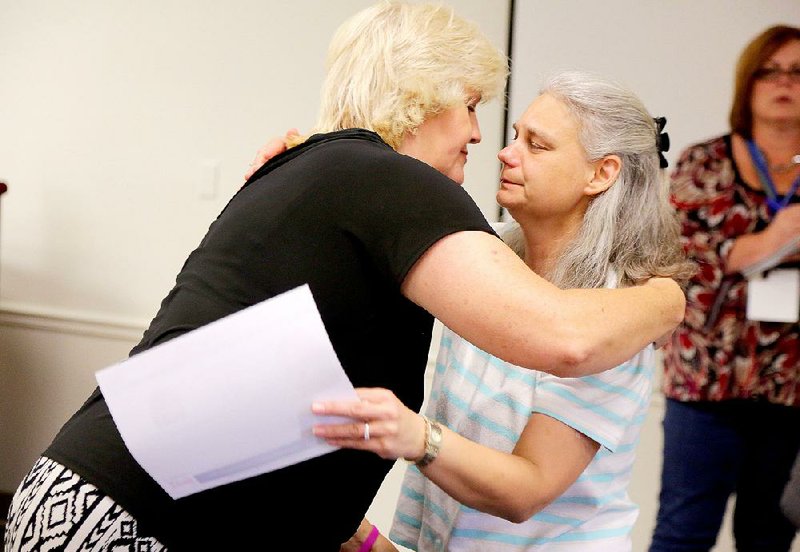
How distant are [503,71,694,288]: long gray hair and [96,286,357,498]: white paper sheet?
2.21ft

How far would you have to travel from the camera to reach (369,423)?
863 millimetres

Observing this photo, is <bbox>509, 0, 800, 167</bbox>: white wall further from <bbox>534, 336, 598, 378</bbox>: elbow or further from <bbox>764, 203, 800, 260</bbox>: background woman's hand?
<bbox>534, 336, 598, 378</bbox>: elbow

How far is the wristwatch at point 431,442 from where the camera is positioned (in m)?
0.96

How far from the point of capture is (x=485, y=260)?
889 mm

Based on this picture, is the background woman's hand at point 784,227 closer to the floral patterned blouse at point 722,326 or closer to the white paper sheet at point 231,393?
the floral patterned blouse at point 722,326

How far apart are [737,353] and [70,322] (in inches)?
96.2

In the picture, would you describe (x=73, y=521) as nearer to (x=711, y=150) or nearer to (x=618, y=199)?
(x=618, y=199)

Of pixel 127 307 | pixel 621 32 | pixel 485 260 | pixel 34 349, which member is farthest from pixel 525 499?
pixel 34 349

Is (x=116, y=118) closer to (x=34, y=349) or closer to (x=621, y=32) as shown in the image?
(x=34, y=349)

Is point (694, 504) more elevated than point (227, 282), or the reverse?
point (227, 282)

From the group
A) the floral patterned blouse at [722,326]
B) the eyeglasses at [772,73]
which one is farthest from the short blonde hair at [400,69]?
the eyeglasses at [772,73]

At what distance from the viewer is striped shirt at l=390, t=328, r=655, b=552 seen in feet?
4.17

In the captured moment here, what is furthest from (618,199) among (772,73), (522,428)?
(772,73)

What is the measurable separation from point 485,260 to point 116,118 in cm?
284
